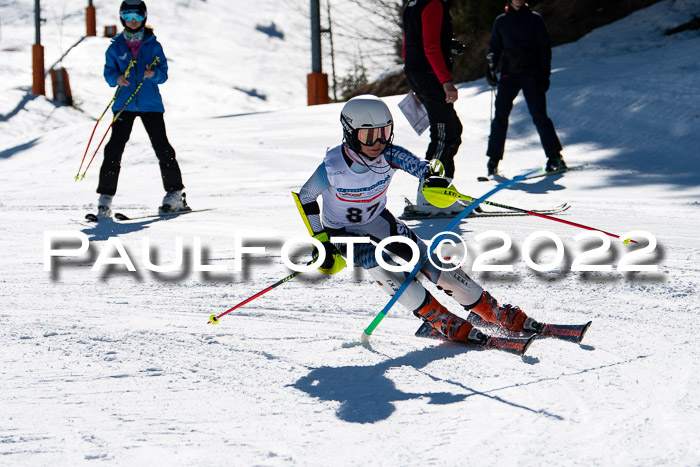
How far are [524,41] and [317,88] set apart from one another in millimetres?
7812

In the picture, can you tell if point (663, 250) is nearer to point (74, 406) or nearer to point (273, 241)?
point (273, 241)

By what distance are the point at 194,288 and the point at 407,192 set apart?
349 cm

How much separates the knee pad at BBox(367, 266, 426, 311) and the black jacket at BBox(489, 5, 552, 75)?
16.1 ft

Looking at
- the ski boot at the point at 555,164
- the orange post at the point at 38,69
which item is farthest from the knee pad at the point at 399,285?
the orange post at the point at 38,69

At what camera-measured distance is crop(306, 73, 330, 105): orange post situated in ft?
51.2

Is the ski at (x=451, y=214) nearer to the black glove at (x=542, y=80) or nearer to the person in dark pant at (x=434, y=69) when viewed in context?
the person in dark pant at (x=434, y=69)

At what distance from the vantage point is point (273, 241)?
6258mm

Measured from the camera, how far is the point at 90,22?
907 inches

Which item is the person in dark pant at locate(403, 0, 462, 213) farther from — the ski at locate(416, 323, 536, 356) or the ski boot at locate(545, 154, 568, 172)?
the ski at locate(416, 323, 536, 356)

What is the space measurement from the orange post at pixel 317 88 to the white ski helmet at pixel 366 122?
11752 mm

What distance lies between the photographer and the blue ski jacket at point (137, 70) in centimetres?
721

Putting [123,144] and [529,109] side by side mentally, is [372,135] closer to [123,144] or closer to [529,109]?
[123,144]

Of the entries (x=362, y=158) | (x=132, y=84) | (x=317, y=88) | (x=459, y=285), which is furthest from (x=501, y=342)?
(x=317, y=88)

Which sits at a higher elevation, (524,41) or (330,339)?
(524,41)
